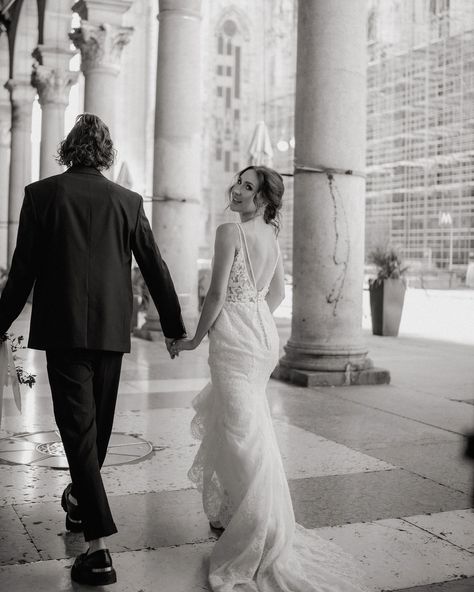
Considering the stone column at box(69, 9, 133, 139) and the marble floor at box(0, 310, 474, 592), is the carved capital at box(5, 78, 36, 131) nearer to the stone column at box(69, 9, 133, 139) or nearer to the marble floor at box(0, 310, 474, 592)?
the stone column at box(69, 9, 133, 139)

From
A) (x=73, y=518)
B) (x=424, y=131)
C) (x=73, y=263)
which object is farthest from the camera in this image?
(x=424, y=131)

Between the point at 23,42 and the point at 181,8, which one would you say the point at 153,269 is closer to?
the point at 181,8

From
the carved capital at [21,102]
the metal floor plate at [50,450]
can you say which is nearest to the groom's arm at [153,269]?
the metal floor plate at [50,450]

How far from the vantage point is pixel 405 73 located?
160 feet

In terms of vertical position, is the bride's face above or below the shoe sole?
above

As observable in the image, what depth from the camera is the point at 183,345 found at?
376 cm

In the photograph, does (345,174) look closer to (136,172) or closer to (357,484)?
(357,484)

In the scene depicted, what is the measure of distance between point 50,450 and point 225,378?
7.48 ft

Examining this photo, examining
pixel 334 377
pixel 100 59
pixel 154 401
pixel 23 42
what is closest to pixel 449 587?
pixel 154 401

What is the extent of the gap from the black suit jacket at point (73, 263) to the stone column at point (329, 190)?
4.96m

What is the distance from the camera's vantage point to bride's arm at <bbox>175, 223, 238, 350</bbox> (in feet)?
12.1

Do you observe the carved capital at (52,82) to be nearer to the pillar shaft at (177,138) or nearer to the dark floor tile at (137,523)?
the pillar shaft at (177,138)

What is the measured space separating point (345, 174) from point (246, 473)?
5296 millimetres

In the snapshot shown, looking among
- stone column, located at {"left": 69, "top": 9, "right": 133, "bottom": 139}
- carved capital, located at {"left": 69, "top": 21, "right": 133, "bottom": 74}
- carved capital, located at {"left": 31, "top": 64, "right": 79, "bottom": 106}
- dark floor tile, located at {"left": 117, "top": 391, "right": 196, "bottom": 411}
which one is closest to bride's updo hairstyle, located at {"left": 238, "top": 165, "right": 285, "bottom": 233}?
dark floor tile, located at {"left": 117, "top": 391, "right": 196, "bottom": 411}
